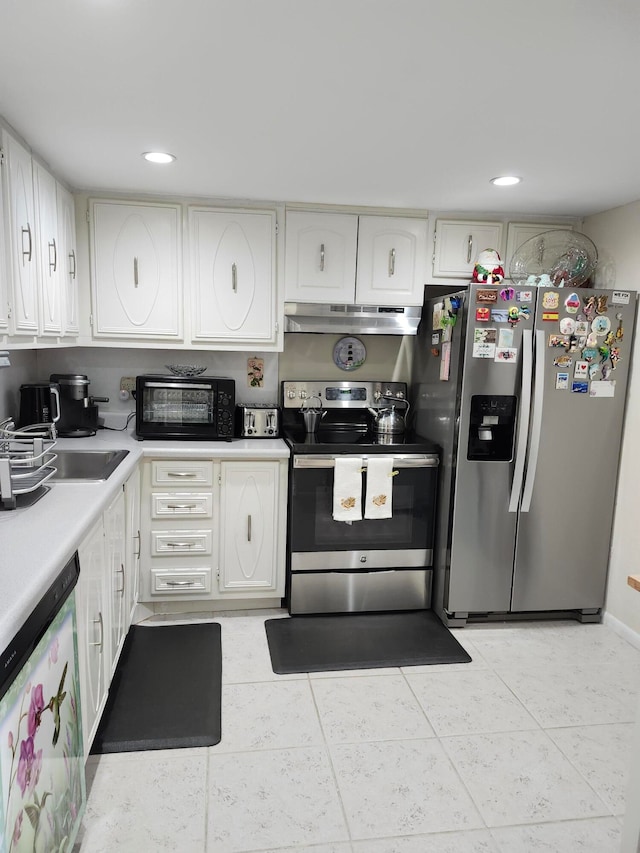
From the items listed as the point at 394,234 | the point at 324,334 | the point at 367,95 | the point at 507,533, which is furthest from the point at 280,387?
the point at 367,95

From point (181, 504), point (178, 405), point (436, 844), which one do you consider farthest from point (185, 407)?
point (436, 844)

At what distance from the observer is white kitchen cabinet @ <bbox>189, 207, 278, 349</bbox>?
3117 mm

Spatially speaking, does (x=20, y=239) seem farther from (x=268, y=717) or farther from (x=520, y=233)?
(x=520, y=233)

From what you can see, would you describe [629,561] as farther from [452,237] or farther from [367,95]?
[367,95]

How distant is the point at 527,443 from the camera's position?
2.91 meters

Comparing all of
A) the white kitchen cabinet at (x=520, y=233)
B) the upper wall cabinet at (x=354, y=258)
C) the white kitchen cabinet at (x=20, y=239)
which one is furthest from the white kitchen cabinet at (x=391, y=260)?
the white kitchen cabinet at (x=20, y=239)

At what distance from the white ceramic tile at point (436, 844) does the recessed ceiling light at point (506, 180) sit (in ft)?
8.35

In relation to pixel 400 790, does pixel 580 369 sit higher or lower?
higher

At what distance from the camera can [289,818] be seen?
183cm

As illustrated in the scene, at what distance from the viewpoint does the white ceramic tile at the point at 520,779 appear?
1.89m

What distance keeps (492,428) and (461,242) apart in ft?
3.64

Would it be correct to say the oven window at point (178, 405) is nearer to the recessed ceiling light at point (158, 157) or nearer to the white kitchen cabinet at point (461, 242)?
the recessed ceiling light at point (158, 157)

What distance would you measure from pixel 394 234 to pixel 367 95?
4.79 ft

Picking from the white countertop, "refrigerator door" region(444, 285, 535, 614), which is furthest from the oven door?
the white countertop
